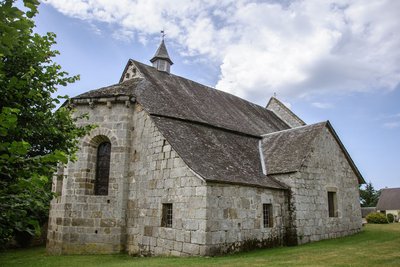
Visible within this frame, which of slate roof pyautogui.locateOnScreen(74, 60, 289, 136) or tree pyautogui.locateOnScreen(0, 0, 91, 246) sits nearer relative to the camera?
tree pyautogui.locateOnScreen(0, 0, 91, 246)

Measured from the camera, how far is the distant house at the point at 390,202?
46.5m

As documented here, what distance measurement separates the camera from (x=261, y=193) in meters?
12.9

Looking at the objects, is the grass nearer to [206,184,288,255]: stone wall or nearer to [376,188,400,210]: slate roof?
[206,184,288,255]: stone wall

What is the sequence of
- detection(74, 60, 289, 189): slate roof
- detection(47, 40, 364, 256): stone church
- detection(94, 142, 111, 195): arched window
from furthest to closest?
detection(94, 142, 111, 195): arched window, detection(74, 60, 289, 189): slate roof, detection(47, 40, 364, 256): stone church

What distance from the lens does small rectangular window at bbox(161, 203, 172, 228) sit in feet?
39.1

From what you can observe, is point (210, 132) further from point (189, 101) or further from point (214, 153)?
point (189, 101)

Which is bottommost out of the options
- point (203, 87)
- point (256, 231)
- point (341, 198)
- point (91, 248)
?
point (91, 248)

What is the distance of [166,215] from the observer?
12047 mm

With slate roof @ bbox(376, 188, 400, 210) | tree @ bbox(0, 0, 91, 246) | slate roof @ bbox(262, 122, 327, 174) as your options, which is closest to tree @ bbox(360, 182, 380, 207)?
slate roof @ bbox(376, 188, 400, 210)

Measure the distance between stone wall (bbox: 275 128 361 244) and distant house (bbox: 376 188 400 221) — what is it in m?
34.3

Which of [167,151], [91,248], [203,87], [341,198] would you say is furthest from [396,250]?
[203,87]

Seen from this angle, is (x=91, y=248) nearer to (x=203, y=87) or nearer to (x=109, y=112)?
(x=109, y=112)

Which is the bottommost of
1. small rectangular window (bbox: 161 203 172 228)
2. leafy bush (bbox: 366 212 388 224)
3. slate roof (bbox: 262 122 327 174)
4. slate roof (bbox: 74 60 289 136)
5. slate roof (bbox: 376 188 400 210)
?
leafy bush (bbox: 366 212 388 224)

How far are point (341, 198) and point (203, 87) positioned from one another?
34.9 feet
